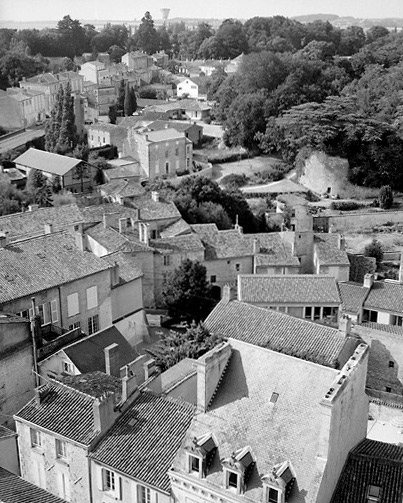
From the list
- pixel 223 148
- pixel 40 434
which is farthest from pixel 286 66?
pixel 40 434

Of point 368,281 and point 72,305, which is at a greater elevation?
point 72,305

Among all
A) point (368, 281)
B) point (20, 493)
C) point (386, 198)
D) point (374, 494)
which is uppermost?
point (20, 493)

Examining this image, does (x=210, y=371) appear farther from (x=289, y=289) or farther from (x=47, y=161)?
(x=47, y=161)

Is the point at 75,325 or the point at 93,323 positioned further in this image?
the point at 93,323

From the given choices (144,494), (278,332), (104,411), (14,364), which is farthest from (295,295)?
(144,494)

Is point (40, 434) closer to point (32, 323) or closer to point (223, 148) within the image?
point (32, 323)

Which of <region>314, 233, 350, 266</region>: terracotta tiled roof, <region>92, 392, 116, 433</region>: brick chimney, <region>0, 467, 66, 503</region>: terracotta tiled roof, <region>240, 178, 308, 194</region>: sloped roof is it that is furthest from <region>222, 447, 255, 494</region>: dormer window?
<region>240, 178, 308, 194</region>: sloped roof

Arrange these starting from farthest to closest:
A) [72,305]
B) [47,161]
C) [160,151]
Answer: [160,151], [47,161], [72,305]
